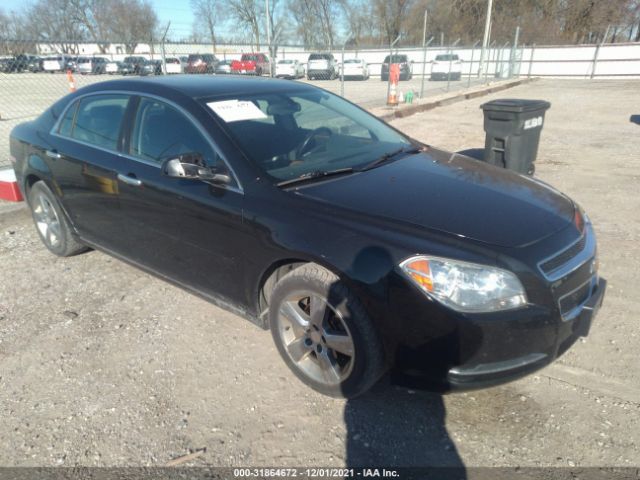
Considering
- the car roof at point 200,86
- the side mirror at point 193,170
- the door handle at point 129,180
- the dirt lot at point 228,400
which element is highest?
the car roof at point 200,86

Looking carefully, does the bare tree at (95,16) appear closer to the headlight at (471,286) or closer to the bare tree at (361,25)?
the bare tree at (361,25)

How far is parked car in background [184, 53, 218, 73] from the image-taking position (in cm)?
1878

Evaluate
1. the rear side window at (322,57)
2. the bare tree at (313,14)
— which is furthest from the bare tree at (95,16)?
the rear side window at (322,57)

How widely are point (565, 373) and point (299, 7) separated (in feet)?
217

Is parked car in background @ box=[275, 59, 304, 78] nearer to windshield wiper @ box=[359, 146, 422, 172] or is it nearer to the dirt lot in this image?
windshield wiper @ box=[359, 146, 422, 172]

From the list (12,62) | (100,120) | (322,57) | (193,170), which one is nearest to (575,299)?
(193,170)

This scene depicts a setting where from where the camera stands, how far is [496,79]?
27.2 metres

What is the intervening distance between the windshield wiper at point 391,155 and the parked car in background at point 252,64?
53.0 ft

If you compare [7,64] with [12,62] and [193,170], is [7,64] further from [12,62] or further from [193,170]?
[193,170]

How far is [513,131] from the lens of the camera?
20.2ft

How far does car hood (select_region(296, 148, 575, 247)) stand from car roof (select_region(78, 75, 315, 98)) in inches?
43.2

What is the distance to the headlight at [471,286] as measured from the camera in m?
2.11

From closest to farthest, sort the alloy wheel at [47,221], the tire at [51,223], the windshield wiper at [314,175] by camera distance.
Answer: the windshield wiper at [314,175] → the tire at [51,223] → the alloy wheel at [47,221]

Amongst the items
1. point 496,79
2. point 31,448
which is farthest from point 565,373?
point 496,79
